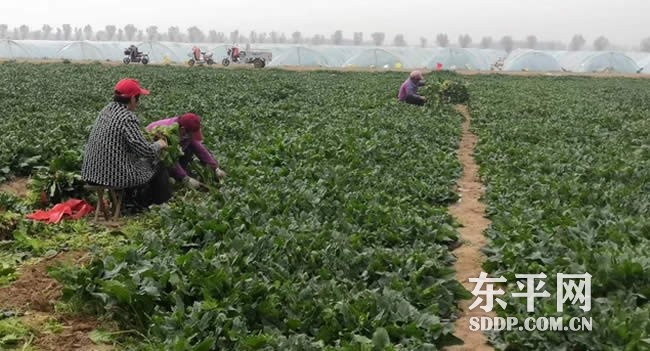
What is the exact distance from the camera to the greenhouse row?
57625mm

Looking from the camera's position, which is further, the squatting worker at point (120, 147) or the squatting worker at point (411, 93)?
the squatting worker at point (411, 93)

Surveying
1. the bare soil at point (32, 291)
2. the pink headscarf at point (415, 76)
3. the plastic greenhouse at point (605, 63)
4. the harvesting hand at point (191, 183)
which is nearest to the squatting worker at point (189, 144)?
the harvesting hand at point (191, 183)

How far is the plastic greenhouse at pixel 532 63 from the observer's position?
187 ft

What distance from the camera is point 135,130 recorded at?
6992 millimetres

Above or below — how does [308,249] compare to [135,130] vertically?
below

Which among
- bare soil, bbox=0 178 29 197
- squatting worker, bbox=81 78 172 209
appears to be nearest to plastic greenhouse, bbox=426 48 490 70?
bare soil, bbox=0 178 29 197

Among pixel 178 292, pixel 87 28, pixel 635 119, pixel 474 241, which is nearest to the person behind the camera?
pixel 178 292

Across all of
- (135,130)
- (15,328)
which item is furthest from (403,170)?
(15,328)

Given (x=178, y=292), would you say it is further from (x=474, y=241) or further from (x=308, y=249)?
(x=474, y=241)

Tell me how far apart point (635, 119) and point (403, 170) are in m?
9.96

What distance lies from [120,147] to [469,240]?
157 inches

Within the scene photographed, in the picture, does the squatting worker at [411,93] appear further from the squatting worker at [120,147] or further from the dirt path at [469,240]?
the squatting worker at [120,147]

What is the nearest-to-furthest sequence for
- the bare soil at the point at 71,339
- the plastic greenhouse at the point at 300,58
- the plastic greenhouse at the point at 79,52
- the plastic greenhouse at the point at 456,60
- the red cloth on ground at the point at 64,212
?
1. the bare soil at the point at 71,339
2. the red cloth on ground at the point at 64,212
3. the plastic greenhouse at the point at 300,58
4. the plastic greenhouse at the point at 456,60
5. the plastic greenhouse at the point at 79,52

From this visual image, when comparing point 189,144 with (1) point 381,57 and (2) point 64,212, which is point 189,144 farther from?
(1) point 381,57
